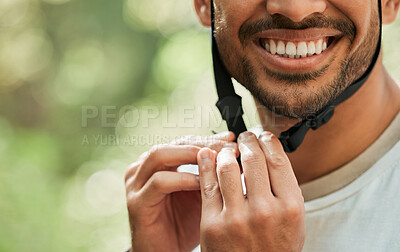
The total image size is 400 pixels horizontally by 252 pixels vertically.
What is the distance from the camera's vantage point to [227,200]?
128cm

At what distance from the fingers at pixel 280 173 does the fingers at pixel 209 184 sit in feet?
0.53

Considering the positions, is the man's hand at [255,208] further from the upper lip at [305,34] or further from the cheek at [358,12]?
the cheek at [358,12]

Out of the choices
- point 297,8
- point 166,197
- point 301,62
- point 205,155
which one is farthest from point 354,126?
point 166,197

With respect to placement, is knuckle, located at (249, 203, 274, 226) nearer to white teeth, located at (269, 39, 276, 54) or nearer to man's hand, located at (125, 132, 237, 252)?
man's hand, located at (125, 132, 237, 252)

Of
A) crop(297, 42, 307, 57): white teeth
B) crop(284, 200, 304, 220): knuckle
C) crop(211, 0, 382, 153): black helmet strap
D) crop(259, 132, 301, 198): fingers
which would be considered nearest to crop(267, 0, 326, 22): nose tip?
crop(297, 42, 307, 57): white teeth

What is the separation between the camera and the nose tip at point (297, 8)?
1.44 m

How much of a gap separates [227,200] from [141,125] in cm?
638

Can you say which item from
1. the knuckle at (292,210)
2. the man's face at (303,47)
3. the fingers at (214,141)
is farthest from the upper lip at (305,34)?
the knuckle at (292,210)

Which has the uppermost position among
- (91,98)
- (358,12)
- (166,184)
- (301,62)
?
(358,12)

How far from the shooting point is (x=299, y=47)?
1.56 meters

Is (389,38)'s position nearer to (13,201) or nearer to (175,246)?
(175,246)

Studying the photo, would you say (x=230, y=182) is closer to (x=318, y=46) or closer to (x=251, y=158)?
(x=251, y=158)

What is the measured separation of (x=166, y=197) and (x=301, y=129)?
22.0 inches

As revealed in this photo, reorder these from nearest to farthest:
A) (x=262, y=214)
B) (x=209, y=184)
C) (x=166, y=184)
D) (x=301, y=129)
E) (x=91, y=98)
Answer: (x=262, y=214)
(x=209, y=184)
(x=166, y=184)
(x=301, y=129)
(x=91, y=98)
